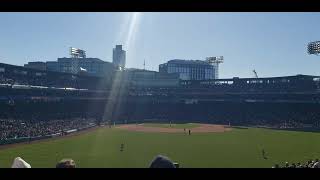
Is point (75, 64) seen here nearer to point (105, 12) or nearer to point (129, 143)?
point (129, 143)

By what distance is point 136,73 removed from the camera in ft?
401

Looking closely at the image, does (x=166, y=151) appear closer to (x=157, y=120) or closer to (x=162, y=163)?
(x=162, y=163)

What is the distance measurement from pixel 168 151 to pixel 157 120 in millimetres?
39520

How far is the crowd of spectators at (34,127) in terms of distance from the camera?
1695 inches

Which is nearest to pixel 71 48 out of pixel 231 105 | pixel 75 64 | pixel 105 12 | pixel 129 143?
pixel 75 64

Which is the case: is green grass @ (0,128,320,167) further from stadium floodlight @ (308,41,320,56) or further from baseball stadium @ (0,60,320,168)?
stadium floodlight @ (308,41,320,56)

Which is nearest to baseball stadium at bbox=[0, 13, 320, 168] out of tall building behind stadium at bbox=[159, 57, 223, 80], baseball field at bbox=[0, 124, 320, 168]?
baseball field at bbox=[0, 124, 320, 168]

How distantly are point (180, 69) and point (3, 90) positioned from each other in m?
122

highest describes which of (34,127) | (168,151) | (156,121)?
(34,127)

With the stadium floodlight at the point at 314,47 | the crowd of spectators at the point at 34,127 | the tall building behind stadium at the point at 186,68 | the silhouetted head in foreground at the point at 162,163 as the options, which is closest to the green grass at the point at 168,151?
the crowd of spectators at the point at 34,127

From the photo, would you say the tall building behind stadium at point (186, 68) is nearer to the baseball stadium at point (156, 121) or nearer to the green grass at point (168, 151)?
the baseball stadium at point (156, 121)

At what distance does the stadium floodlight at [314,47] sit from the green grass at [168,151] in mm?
31872

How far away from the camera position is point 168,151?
1344 inches

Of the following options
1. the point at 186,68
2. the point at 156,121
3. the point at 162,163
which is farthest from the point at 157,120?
the point at 186,68
